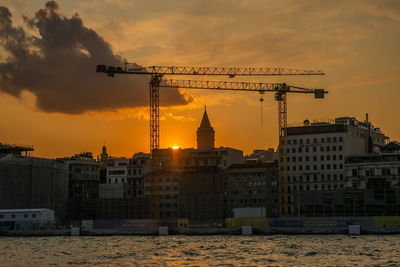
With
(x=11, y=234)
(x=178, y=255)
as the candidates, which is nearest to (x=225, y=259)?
(x=178, y=255)

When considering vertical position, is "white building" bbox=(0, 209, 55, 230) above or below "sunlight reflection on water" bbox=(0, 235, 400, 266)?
above

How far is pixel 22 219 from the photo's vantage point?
182 m

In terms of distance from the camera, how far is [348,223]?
157500 millimetres

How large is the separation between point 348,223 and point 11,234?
238 ft

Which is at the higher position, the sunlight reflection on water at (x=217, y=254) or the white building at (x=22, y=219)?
the white building at (x=22, y=219)

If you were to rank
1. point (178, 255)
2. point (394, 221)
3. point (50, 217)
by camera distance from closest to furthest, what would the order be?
point (178, 255) < point (394, 221) < point (50, 217)

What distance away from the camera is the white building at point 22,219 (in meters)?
181

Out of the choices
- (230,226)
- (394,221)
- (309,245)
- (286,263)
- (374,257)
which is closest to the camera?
(286,263)

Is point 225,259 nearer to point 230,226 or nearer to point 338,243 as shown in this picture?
point 338,243

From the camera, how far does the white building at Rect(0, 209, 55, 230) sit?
180625 mm

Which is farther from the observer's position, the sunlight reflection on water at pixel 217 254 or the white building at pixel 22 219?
the white building at pixel 22 219

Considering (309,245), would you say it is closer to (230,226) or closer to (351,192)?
(230,226)

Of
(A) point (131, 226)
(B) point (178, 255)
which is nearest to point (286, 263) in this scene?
(B) point (178, 255)

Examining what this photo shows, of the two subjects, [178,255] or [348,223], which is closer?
[178,255]
